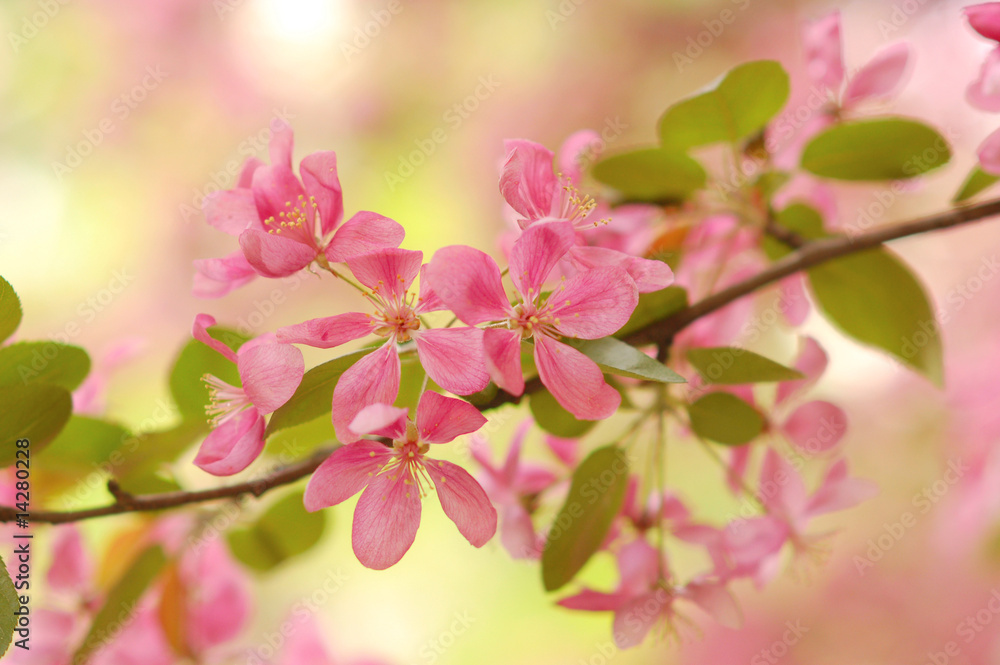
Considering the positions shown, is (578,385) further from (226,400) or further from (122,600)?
(122,600)

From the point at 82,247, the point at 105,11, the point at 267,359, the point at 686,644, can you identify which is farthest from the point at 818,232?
the point at 105,11

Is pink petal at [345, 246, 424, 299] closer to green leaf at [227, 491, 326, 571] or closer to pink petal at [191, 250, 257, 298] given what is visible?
pink petal at [191, 250, 257, 298]

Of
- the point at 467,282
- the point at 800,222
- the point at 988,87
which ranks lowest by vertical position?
the point at 467,282

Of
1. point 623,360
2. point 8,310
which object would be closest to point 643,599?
point 623,360

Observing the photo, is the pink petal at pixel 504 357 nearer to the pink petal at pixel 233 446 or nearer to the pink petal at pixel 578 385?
the pink petal at pixel 578 385

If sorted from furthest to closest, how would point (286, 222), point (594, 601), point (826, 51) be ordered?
point (826, 51) → point (594, 601) → point (286, 222)

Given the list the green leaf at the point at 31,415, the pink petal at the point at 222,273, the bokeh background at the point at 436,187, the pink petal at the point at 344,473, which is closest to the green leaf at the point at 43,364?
the green leaf at the point at 31,415

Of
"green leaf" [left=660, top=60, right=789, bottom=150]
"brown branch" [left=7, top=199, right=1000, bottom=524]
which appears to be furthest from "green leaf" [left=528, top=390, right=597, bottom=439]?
"green leaf" [left=660, top=60, right=789, bottom=150]
